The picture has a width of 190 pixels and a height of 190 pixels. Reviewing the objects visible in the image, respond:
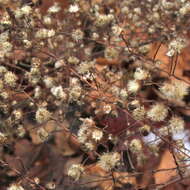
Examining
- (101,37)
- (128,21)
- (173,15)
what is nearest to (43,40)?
(101,37)

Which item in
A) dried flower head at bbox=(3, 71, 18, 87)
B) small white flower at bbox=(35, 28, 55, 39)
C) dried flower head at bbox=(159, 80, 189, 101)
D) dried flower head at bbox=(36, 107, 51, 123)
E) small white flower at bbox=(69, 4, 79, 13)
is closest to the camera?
dried flower head at bbox=(159, 80, 189, 101)

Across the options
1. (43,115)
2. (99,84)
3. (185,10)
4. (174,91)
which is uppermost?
(185,10)

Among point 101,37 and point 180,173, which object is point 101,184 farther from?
point 101,37

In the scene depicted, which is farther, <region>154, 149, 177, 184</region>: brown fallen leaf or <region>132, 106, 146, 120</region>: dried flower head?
<region>154, 149, 177, 184</region>: brown fallen leaf

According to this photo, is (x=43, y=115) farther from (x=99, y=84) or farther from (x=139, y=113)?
(x=139, y=113)

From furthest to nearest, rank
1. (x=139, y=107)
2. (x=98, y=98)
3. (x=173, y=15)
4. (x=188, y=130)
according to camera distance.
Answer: (x=173, y=15) → (x=188, y=130) → (x=98, y=98) → (x=139, y=107)

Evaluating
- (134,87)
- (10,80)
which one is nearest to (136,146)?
(134,87)

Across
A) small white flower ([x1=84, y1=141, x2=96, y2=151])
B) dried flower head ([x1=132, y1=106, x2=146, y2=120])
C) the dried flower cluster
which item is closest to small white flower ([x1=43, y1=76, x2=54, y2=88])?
A: the dried flower cluster

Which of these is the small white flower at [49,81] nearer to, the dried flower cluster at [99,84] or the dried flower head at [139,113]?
the dried flower cluster at [99,84]

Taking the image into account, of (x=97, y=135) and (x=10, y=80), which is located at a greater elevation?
(x=10, y=80)

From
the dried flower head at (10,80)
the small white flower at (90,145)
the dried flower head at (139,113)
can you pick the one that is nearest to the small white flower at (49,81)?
the dried flower head at (10,80)

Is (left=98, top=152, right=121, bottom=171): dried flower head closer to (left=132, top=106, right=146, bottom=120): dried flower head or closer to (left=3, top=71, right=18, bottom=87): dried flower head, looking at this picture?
(left=132, top=106, right=146, bottom=120): dried flower head
